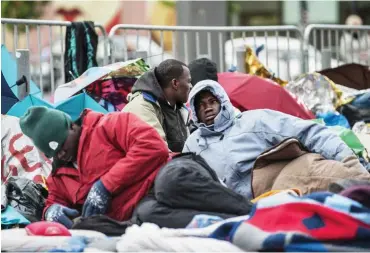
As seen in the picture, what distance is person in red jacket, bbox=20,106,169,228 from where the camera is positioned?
7.03 metres

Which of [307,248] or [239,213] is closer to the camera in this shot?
[307,248]

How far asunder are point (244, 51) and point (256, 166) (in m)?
4.09

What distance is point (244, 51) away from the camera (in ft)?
38.0

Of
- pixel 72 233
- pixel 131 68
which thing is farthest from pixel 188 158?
pixel 131 68

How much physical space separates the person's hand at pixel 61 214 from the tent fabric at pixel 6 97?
79.9 inches

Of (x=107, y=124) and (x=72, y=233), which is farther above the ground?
(x=107, y=124)

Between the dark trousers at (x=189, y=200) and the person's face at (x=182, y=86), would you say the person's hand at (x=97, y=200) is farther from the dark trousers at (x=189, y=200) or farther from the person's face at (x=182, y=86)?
the person's face at (x=182, y=86)

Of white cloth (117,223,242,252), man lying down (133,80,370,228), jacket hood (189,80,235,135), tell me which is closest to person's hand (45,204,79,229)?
man lying down (133,80,370,228)

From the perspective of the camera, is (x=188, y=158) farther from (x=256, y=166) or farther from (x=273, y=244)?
(x=273, y=244)

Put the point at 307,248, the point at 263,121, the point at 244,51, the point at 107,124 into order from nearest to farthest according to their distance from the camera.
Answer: the point at 307,248 → the point at 107,124 → the point at 263,121 → the point at 244,51

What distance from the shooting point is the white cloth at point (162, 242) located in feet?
20.4

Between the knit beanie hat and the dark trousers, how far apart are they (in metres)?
0.69

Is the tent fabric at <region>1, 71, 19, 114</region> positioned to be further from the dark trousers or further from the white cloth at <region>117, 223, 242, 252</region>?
the white cloth at <region>117, 223, 242, 252</region>

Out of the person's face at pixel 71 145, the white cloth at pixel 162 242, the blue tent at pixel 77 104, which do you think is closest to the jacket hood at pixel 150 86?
the blue tent at pixel 77 104
